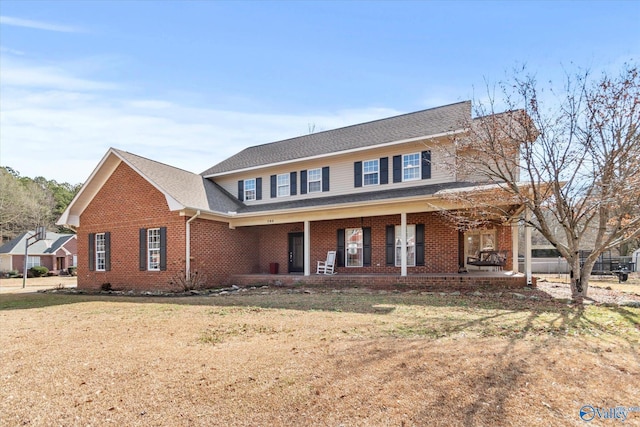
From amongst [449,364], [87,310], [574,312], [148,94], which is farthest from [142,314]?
[574,312]

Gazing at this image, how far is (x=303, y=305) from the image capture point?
30.6 ft

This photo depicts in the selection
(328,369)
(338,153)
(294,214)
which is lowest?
(328,369)

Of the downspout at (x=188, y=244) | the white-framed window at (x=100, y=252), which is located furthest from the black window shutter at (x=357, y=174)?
the white-framed window at (x=100, y=252)

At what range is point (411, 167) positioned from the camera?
14.6 m

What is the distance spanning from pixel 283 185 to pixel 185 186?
170 inches

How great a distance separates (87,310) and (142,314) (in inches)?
88.8

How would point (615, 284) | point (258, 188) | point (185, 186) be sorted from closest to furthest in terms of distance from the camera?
point (615, 284)
point (185, 186)
point (258, 188)

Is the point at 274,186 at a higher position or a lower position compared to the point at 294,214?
higher

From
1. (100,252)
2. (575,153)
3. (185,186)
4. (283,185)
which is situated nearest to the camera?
(575,153)

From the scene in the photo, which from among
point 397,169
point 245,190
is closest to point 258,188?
point 245,190

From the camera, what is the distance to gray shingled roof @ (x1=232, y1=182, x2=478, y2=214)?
13.2 m

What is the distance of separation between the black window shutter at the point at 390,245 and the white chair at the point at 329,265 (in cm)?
219

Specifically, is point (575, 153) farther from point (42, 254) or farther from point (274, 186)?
point (42, 254)

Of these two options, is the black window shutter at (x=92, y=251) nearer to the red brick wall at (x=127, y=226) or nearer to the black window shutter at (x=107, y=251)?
the red brick wall at (x=127, y=226)
